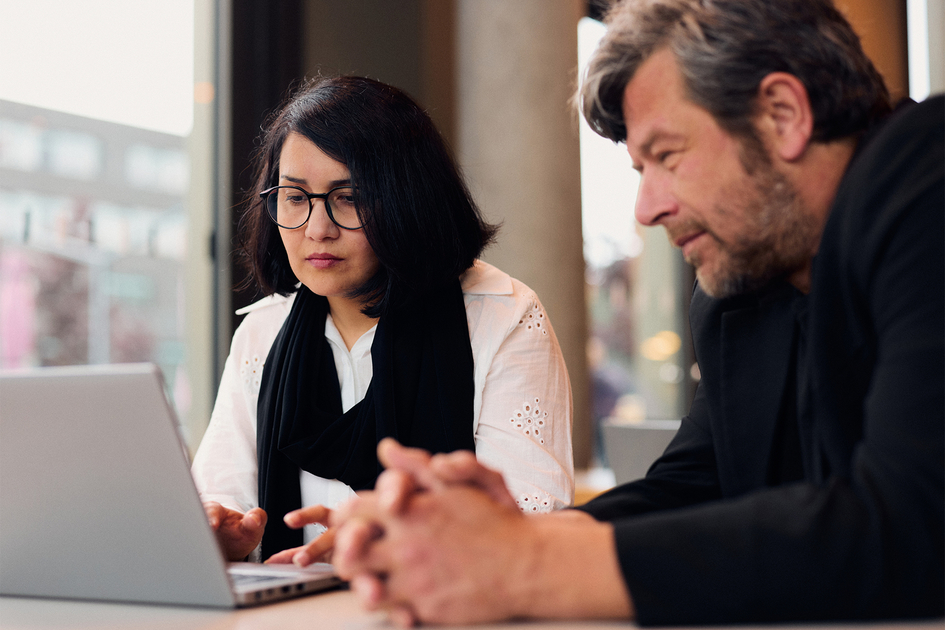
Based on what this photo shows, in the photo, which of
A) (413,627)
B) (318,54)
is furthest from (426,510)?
(318,54)

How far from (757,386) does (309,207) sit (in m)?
0.92

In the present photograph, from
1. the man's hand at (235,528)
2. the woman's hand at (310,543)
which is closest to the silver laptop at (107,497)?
the woman's hand at (310,543)

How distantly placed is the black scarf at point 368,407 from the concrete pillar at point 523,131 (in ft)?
6.56

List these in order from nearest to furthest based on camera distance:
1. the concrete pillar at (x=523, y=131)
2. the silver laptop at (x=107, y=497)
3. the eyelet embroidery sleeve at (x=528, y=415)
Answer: the silver laptop at (x=107, y=497)
the eyelet embroidery sleeve at (x=528, y=415)
the concrete pillar at (x=523, y=131)

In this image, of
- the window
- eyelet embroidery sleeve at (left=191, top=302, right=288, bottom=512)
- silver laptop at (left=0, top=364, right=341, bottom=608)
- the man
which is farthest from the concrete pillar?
silver laptop at (left=0, top=364, right=341, bottom=608)

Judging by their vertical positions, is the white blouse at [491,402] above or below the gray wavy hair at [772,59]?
below

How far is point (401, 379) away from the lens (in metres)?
1.69

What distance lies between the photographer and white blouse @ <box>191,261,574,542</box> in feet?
5.11

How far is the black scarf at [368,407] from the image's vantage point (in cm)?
165

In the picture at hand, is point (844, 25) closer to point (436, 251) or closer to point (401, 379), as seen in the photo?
point (436, 251)

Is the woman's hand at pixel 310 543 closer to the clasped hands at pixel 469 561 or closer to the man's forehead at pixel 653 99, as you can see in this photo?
the clasped hands at pixel 469 561

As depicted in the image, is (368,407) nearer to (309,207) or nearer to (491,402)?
(491,402)

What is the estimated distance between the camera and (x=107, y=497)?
87cm

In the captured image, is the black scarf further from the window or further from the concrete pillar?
the concrete pillar
